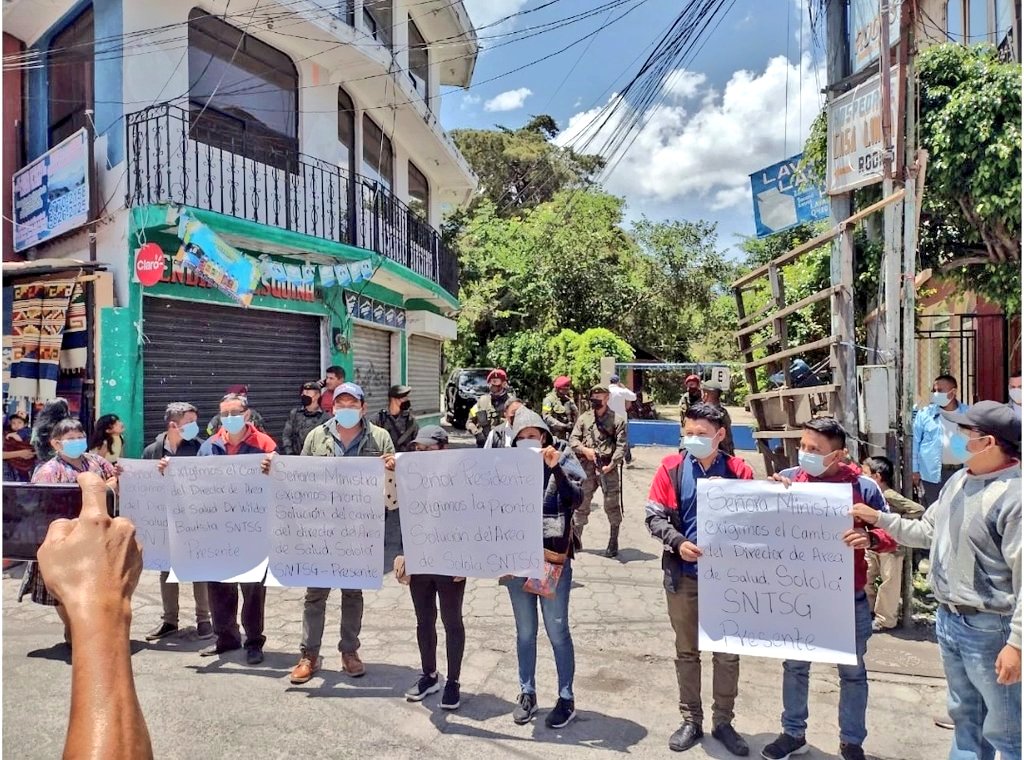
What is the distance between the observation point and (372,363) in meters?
13.8

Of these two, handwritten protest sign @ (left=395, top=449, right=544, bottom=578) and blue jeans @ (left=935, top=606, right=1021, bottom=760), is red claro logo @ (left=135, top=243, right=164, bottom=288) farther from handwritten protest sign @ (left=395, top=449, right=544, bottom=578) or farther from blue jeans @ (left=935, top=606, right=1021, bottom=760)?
blue jeans @ (left=935, top=606, right=1021, bottom=760)

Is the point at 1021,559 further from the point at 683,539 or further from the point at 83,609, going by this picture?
the point at 83,609

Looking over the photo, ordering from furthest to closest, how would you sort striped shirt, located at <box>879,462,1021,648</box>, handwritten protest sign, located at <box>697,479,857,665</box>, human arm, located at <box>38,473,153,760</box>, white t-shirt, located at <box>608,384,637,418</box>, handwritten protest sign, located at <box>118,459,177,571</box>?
white t-shirt, located at <box>608,384,637,418</box>, handwritten protest sign, located at <box>118,459,177,571</box>, handwritten protest sign, located at <box>697,479,857,665</box>, striped shirt, located at <box>879,462,1021,648</box>, human arm, located at <box>38,473,153,760</box>

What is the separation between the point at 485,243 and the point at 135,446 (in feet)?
59.1

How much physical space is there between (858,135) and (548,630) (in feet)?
16.0

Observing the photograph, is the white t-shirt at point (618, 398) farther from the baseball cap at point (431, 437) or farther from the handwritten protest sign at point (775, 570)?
the handwritten protest sign at point (775, 570)

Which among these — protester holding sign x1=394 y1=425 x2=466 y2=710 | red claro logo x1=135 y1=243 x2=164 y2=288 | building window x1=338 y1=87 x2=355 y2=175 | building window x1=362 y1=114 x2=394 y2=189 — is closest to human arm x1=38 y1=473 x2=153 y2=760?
protester holding sign x1=394 y1=425 x2=466 y2=710

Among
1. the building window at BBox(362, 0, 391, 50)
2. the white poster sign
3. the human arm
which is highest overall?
the building window at BBox(362, 0, 391, 50)

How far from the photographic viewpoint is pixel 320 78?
11.2m

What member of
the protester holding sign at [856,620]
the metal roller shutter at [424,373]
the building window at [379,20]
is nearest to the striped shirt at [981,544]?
the protester holding sign at [856,620]

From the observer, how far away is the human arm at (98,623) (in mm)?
1181

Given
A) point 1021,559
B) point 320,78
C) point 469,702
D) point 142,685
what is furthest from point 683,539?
point 320,78

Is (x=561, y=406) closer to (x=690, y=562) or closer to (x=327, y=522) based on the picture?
(x=327, y=522)

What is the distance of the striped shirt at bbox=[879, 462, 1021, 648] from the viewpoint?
274cm
